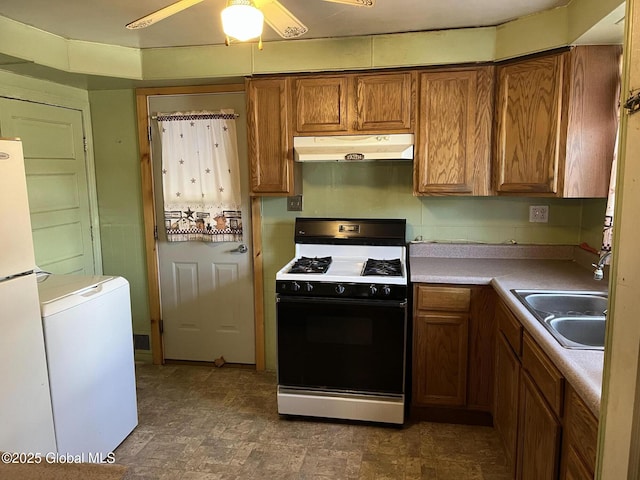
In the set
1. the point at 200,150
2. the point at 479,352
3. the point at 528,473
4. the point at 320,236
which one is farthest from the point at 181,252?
the point at 528,473

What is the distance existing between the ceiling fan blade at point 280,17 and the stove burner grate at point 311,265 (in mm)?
1354

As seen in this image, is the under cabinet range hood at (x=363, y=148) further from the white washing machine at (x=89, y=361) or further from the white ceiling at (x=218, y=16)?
the white washing machine at (x=89, y=361)

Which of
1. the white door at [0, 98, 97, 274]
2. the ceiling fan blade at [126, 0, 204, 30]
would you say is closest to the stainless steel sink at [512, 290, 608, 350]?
the ceiling fan blade at [126, 0, 204, 30]

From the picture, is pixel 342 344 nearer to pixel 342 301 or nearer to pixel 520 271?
pixel 342 301

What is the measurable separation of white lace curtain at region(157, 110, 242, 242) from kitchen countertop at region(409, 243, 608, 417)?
4.35 feet

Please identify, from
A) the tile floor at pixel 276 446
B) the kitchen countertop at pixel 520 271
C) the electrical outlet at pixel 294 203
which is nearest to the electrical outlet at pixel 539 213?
the kitchen countertop at pixel 520 271

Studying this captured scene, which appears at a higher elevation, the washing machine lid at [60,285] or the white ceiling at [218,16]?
the white ceiling at [218,16]

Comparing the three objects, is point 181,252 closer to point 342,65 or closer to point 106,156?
point 106,156

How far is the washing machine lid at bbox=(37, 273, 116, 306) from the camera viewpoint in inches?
85.1

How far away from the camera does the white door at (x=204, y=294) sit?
339 centimetres

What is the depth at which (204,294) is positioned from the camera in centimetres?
348

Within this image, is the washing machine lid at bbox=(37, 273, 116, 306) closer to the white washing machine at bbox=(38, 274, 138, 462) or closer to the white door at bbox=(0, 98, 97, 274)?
the white washing machine at bbox=(38, 274, 138, 462)

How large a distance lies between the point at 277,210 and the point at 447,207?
1.17 m

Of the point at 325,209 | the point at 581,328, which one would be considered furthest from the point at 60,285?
the point at 581,328
